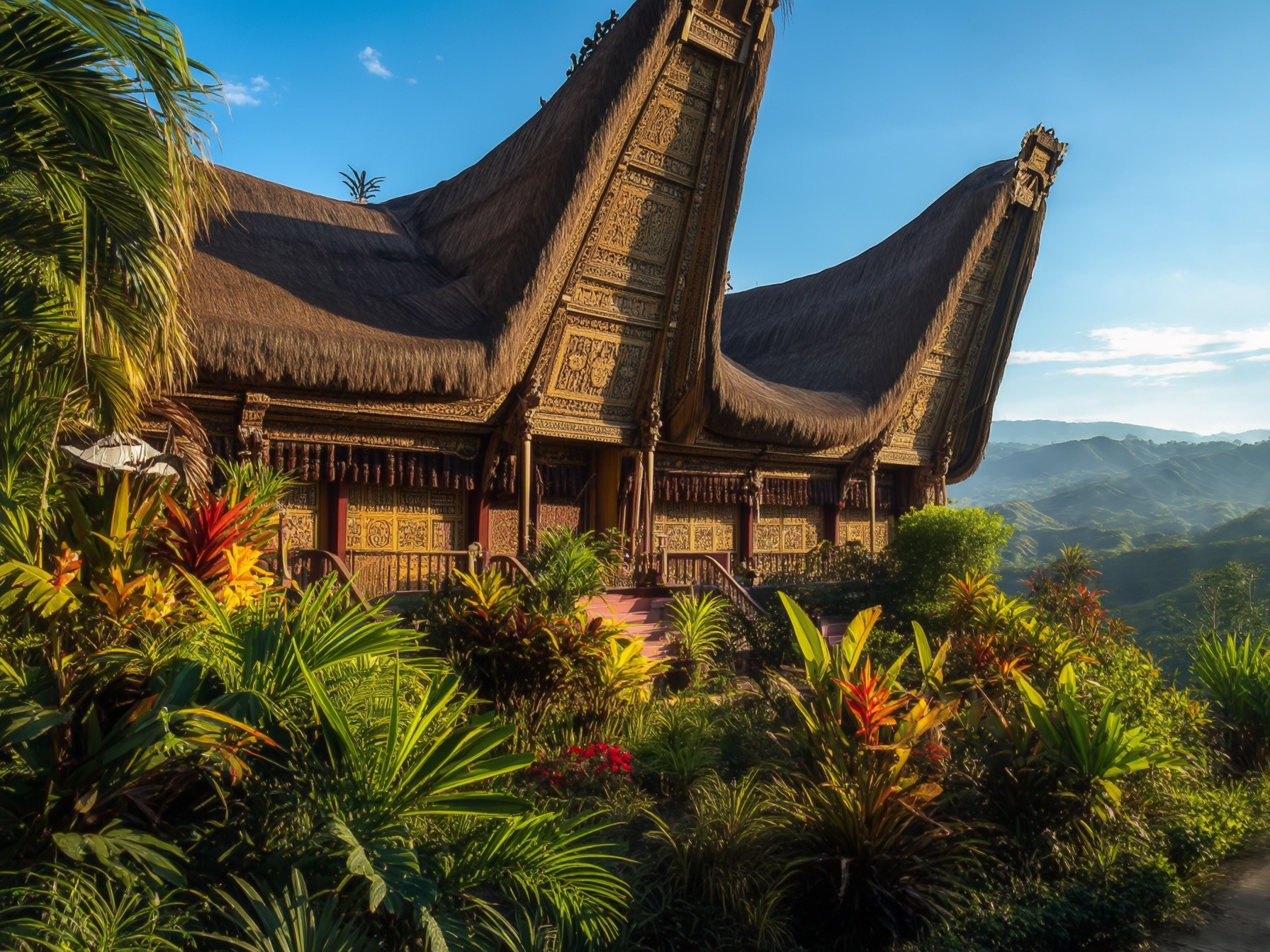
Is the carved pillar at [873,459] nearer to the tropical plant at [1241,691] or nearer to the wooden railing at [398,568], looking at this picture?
the tropical plant at [1241,691]

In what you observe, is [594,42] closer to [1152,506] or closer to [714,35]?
[714,35]

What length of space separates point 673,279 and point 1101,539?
87.1 meters

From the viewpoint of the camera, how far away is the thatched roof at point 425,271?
1001 centimetres

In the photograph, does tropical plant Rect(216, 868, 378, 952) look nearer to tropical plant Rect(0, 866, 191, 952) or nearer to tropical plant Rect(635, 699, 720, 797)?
tropical plant Rect(0, 866, 191, 952)

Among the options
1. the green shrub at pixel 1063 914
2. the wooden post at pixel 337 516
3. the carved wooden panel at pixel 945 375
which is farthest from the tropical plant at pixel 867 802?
the carved wooden panel at pixel 945 375

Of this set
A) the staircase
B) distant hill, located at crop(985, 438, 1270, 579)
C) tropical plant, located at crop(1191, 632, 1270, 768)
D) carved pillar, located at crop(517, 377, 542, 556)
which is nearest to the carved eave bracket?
carved pillar, located at crop(517, 377, 542, 556)

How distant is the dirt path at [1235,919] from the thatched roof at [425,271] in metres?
8.50

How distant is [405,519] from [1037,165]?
12777mm

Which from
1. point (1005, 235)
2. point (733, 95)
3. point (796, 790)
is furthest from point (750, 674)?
point (1005, 235)

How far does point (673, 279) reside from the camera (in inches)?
514

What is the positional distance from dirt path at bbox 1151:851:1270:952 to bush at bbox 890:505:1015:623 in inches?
215

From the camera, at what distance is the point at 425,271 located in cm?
1328

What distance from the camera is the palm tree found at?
177 inches

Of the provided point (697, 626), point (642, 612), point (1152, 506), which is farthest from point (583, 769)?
point (1152, 506)
